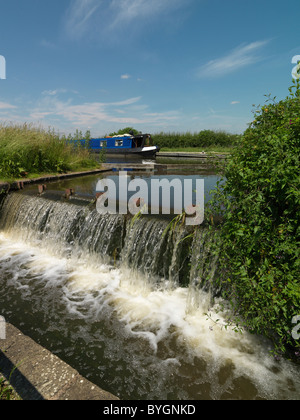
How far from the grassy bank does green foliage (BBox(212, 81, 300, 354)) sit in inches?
331

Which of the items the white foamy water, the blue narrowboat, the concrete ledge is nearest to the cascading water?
the white foamy water

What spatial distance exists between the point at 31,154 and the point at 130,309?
28.1 feet

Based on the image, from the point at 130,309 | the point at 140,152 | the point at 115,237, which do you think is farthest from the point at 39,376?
the point at 140,152

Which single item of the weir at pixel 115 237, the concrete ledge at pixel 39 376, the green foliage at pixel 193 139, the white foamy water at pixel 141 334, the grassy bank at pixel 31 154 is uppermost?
the green foliage at pixel 193 139

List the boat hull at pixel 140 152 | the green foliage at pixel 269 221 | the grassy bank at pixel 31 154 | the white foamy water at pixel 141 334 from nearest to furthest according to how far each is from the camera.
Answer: the green foliage at pixel 269 221 → the white foamy water at pixel 141 334 → the grassy bank at pixel 31 154 → the boat hull at pixel 140 152

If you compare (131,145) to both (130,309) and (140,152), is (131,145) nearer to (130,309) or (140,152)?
(140,152)

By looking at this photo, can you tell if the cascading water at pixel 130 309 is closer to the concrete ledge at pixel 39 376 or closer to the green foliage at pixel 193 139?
the concrete ledge at pixel 39 376

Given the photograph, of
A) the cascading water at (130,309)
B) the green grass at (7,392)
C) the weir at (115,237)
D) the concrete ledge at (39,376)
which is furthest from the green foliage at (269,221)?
the green grass at (7,392)

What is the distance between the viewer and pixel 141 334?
11.4ft

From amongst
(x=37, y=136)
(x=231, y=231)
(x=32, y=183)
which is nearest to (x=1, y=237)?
(x=32, y=183)

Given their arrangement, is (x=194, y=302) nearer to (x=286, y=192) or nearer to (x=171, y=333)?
(x=171, y=333)

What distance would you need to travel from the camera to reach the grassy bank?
29.5ft

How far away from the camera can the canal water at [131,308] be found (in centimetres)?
275

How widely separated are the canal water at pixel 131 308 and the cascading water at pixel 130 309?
1 centimetres
